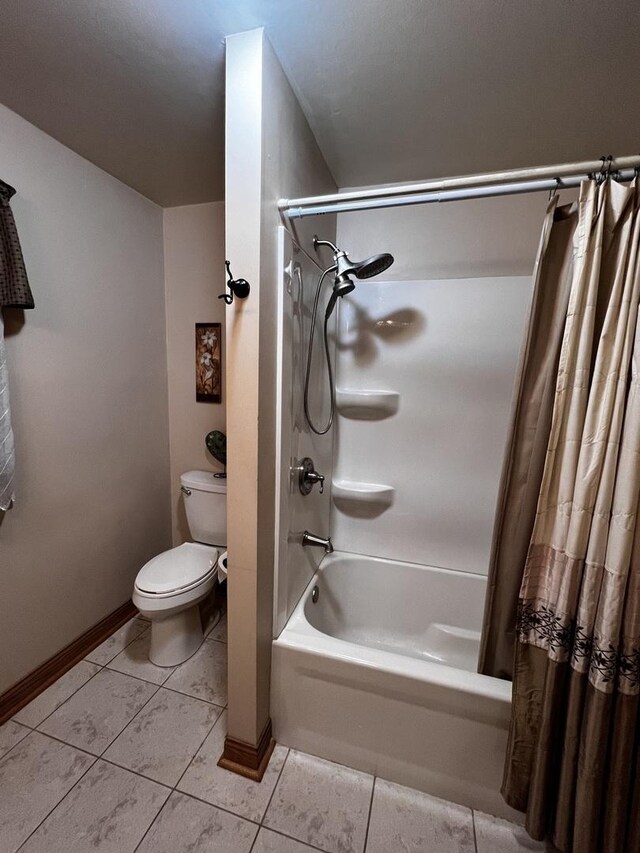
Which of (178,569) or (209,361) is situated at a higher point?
(209,361)

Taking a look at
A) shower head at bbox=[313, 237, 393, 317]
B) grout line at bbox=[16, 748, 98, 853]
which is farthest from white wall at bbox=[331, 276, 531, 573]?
Answer: grout line at bbox=[16, 748, 98, 853]

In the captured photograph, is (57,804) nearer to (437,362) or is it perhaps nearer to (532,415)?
(532,415)

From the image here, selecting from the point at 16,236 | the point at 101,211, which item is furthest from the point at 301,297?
the point at 101,211

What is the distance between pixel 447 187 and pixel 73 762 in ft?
7.46

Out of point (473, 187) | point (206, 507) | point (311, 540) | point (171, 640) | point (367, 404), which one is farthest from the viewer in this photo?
point (206, 507)

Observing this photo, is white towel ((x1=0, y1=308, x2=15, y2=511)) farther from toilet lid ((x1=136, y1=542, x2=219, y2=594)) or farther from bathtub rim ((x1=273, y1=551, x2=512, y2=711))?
bathtub rim ((x1=273, y1=551, x2=512, y2=711))

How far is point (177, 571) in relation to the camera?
5.86 ft

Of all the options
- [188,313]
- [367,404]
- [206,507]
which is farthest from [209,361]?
[367,404]

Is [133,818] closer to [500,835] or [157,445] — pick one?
[500,835]

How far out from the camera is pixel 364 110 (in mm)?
1278

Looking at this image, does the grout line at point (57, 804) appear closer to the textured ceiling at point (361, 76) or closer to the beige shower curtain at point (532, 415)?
the beige shower curtain at point (532, 415)

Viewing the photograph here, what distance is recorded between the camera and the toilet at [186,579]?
1.63 meters

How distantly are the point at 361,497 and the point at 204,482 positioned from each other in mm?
883

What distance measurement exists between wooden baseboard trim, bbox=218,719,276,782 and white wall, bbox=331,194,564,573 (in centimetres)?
97
